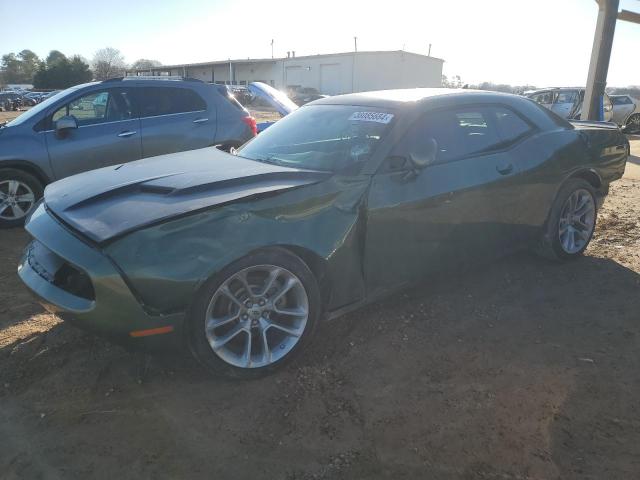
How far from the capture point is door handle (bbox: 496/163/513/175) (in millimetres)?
3664

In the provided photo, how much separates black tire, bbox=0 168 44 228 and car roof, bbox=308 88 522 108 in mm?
3621

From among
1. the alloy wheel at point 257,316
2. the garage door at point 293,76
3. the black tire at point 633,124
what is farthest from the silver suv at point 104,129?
the garage door at point 293,76

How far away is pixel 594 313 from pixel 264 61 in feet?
183

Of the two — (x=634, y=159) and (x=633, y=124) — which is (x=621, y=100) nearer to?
(x=633, y=124)

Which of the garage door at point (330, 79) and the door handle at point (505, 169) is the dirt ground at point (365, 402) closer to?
the door handle at point (505, 169)

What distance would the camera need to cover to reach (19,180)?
5.53 metres

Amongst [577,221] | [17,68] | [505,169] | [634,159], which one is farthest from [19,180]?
[17,68]

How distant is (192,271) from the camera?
2.37 metres

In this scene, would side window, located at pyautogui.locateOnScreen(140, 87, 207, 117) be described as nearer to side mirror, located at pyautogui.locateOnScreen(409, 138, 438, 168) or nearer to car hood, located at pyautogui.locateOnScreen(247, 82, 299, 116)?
car hood, located at pyautogui.locateOnScreen(247, 82, 299, 116)

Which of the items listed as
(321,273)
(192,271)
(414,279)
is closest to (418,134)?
(414,279)

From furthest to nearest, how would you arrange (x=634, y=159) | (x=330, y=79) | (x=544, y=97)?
(x=330, y=79) → (x=544, y=97) → (x=634, y=159)

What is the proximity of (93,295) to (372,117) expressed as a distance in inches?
83.7

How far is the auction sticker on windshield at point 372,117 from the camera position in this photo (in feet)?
10.9

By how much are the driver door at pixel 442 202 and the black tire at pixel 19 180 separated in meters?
4.44
